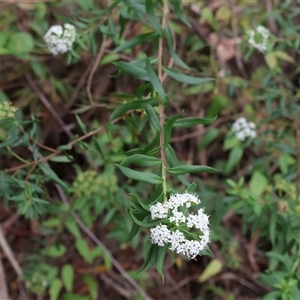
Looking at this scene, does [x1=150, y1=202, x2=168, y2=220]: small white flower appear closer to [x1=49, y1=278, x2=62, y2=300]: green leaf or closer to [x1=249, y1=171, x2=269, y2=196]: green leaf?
[x1=249, y1=171, x2=269, y2=196]: green leaf

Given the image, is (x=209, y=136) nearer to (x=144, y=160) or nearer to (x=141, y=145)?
(x=141, y=145)

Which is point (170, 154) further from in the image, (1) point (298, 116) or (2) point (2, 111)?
(1) point (298, 116)

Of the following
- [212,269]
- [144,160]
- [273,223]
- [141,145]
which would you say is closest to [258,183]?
[212,269]

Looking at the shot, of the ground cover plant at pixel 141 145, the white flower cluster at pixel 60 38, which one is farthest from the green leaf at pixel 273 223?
the white flower cluster at pixel 60 38

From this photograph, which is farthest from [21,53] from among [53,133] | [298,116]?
[298,116]

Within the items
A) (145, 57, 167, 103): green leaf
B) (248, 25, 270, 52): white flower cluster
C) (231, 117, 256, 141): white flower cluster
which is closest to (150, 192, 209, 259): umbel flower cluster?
(145, 57, 167, 103): green leaf
